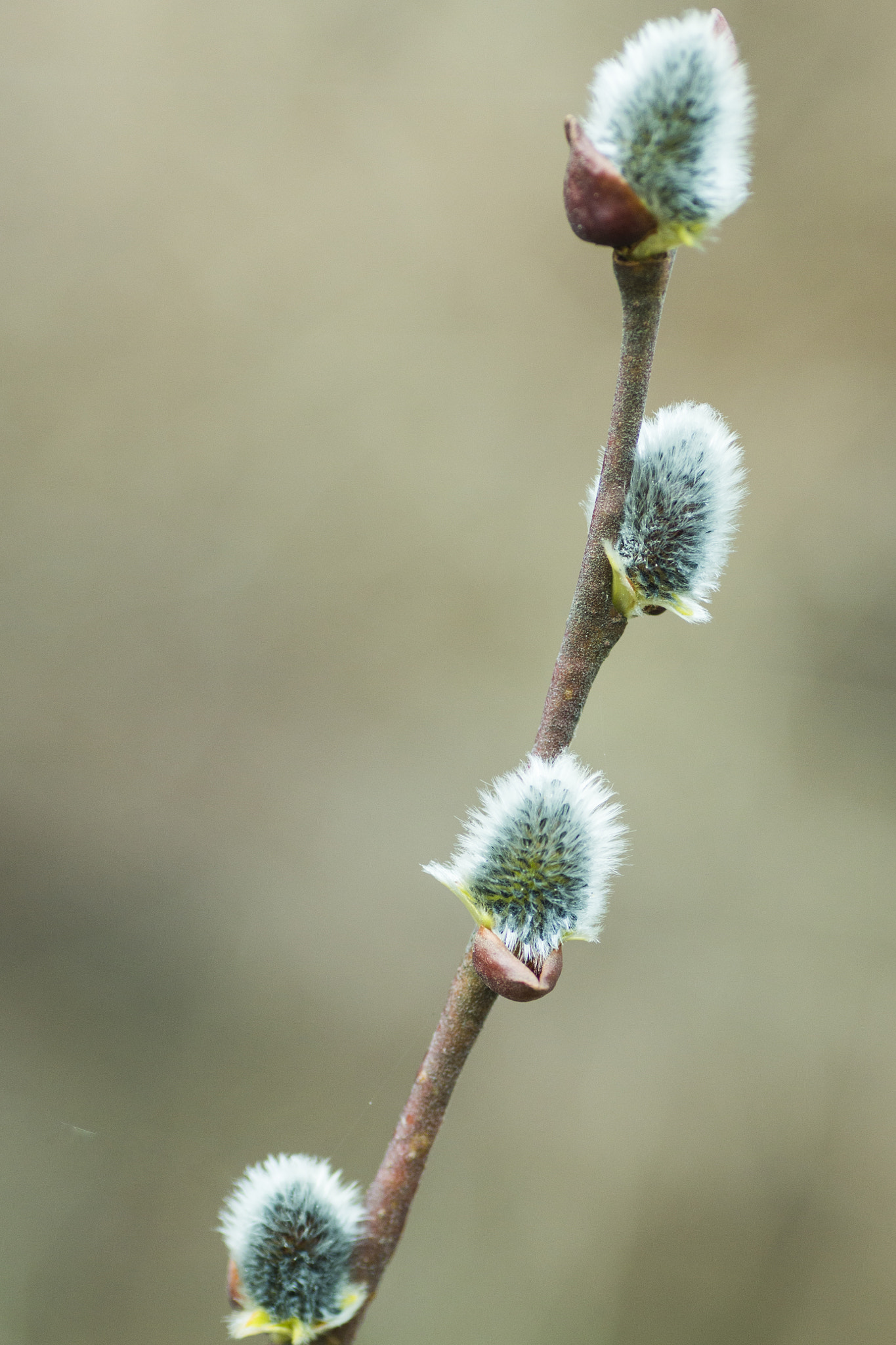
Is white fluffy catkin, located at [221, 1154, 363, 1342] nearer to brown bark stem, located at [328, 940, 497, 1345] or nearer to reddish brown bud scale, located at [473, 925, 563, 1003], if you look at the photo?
brown bark stem, located at [328, 940, 497, 1345]

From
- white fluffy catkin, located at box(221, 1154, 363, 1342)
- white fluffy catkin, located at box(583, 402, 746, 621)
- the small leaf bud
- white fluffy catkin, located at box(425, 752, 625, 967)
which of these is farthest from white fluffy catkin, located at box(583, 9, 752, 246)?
white fluffy catkin, located at box(221, 1154, 363, 1342)

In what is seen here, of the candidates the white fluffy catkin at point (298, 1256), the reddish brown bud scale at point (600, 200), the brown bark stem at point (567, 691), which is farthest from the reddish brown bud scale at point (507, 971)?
the reddish brown bud scale at point (600, 200)

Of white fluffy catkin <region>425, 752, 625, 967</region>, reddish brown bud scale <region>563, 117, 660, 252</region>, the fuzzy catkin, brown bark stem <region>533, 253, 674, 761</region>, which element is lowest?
the fuzzy catkin

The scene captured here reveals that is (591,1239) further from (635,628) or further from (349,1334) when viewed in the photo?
(349,1334)

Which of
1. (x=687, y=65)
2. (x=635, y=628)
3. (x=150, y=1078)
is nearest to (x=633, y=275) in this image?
(x=687, y=65)

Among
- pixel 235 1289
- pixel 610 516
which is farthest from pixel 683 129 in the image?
pixel 235 1289

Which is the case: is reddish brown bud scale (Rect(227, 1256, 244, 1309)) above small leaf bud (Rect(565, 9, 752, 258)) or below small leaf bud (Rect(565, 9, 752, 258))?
below

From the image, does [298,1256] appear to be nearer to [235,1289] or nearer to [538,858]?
[235,1289]

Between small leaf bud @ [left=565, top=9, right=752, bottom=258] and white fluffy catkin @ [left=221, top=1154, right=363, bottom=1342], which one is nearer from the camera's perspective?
small leaf bud @ [left=565, top=9, right=752, bottom=258]
